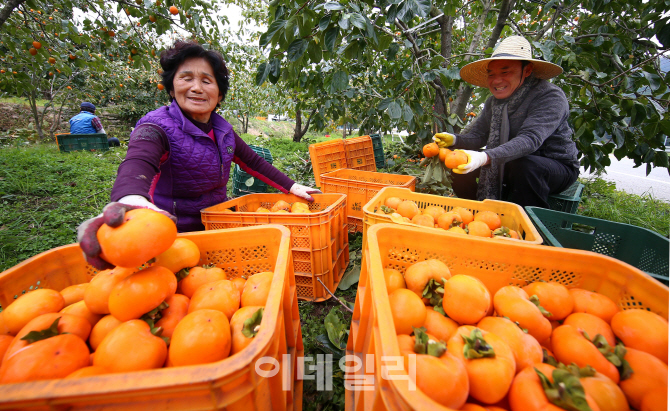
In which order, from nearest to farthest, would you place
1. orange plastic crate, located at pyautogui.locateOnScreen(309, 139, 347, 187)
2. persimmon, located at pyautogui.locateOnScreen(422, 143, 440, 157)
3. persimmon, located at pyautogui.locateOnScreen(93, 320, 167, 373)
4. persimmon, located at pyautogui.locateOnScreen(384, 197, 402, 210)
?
1. persimmon, located at pyautogui.locateOnScreen(93, 320, 167, 373)
2. persimmon, located at pyautogui.locateOnScreen(384, 197, 402, 210)
3. persimmon, located at pyautogui.locateOnScreen(422, 143, 440, 157)
4. orange plastic crate, located at pyautogui.locateOnScreen(309, 139, 347, 187)

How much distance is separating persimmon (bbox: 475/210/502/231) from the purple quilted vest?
203cm

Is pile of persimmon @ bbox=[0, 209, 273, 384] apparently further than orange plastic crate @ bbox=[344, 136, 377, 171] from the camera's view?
No

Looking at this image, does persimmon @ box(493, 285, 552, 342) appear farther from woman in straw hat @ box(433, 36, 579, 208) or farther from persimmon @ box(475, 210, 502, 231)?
woman in straw hat @ box(433, 36, 579, 208)

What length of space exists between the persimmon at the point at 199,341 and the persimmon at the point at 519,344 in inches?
34.8

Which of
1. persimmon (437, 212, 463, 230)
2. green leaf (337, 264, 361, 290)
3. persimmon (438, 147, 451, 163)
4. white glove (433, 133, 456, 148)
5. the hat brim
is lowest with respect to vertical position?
green leaf (337, 264, 361, 290)

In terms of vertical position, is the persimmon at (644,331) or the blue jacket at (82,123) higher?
the blue jacket at (82,123)

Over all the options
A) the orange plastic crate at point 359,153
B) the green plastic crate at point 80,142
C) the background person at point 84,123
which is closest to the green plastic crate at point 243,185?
the orange plastic crate at point 359,153

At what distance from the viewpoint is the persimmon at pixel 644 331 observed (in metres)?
0.83

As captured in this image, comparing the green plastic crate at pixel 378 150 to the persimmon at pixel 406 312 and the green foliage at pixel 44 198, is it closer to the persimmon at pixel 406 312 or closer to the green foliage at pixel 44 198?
the persimmon at pixel 406 312

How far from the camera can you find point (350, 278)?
2.47m

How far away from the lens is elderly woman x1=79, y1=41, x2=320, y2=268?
1.80 m

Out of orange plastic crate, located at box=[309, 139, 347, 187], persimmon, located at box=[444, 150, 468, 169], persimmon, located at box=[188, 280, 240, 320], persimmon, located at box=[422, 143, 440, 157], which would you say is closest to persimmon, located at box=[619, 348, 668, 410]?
persimmon, located at box=[188, 280, 240, 320]

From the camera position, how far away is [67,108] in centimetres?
1245

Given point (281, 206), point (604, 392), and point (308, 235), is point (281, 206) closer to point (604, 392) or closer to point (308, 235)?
point (308, 235)
